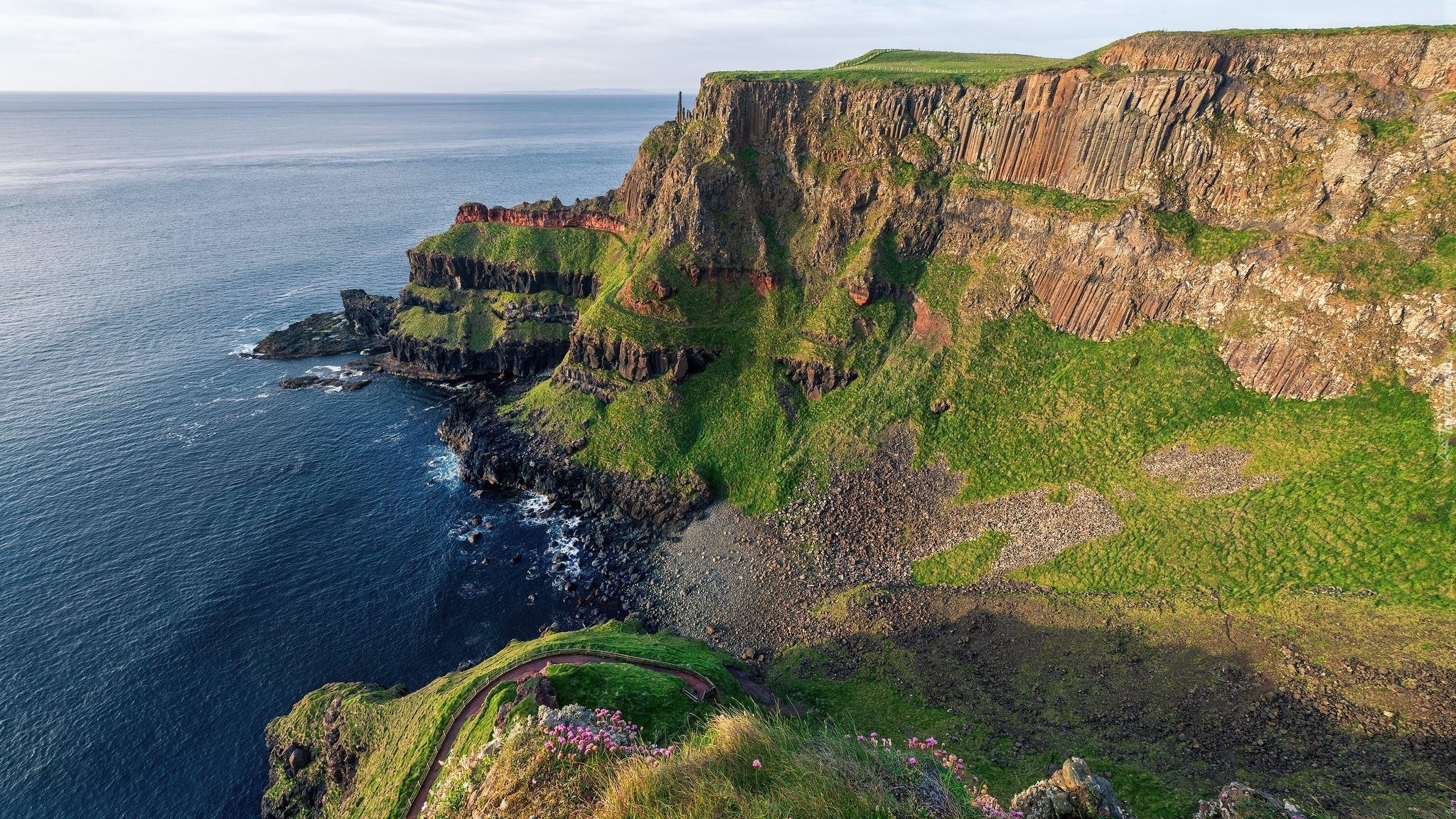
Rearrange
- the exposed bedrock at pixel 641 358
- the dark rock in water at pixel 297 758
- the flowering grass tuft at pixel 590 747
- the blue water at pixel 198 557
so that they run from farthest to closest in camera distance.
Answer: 1. the exposed bedrock at pixel 641 358
2. the blue water at pixel 198 557
3. the dark rock in water at pixel 297 758
4. the flowering grass tuft at pixel 590 747

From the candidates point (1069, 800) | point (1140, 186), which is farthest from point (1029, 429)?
point (1069, 800)

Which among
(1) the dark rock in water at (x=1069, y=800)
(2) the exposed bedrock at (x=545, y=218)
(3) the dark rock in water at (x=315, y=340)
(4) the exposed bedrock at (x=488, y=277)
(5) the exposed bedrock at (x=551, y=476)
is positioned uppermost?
(2) the exposed bedrock at (x=545, y=218)

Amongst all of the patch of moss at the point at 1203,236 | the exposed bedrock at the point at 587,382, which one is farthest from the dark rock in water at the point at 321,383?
the patch of moss at the point at 1203,236

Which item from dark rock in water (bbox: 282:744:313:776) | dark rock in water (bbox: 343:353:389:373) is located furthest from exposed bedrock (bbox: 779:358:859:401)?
dark rock in water (bbox: 343:353:389:373)

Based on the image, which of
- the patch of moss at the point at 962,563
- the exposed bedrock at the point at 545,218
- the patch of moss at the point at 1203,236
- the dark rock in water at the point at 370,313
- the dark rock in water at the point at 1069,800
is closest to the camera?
the dark rock in water at the point at 1069,800

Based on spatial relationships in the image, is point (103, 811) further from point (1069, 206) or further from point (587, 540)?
point (1069, 206)

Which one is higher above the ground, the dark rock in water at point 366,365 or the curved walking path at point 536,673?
the curved walking path at point 536,673

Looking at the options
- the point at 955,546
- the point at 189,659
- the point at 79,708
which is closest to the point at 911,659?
the point at 955,546

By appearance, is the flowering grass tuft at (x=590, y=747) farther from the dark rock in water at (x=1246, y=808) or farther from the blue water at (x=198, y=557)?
the blue water at (x=198, y=557)

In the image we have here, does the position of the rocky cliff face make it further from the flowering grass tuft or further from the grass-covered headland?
the flowering grass tuft
